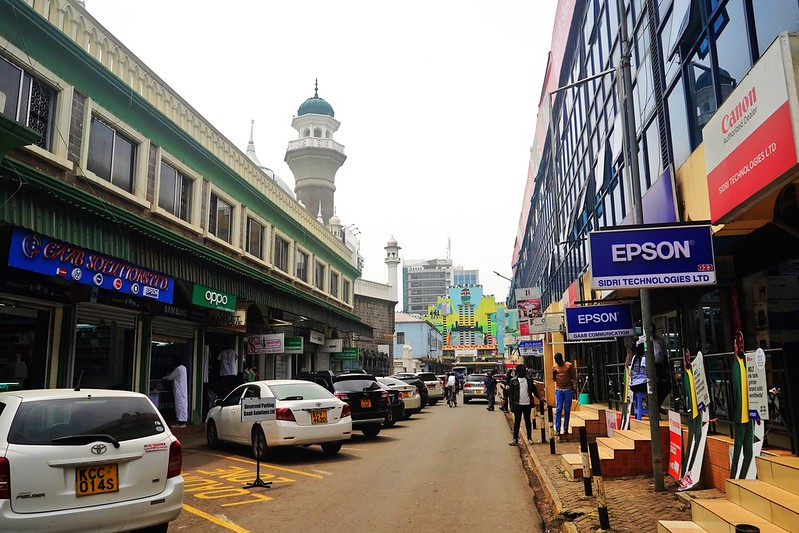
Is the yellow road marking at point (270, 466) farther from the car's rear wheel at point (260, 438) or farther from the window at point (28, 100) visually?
the window at point (28, 100)

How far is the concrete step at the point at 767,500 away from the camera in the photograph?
4.74 m

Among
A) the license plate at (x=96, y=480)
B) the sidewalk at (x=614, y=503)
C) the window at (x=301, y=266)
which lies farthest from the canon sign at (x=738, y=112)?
the window at (x=301, y=266)

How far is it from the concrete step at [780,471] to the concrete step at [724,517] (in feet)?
1.32

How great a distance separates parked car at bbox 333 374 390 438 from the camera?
14.9 meters

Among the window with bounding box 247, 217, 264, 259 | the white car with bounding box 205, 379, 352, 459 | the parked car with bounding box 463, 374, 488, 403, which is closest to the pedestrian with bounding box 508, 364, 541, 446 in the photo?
the white car with bounding box 205, 379, 352, 459

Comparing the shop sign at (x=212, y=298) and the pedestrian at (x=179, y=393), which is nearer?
the shop sign at (x=212, y=298)

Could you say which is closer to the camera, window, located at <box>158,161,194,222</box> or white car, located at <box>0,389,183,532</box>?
white car, located at <box>0,389,183,532</box>

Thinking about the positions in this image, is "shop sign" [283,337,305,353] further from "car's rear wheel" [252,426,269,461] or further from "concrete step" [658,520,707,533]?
"concrete step" [658,520,707,533]

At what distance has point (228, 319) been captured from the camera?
1825 cm

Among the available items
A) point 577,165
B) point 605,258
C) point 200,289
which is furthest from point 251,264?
point 605,258

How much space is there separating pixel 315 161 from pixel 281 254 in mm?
37872

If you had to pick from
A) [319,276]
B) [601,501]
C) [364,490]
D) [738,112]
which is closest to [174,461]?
[364,490]

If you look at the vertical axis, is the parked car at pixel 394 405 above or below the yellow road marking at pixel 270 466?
above

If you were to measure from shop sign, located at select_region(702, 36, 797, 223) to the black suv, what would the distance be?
32.4 ft
